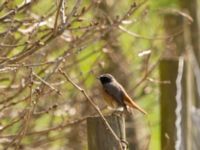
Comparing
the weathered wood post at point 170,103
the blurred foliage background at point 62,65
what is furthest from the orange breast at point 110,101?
the weathered wood post at point 170,103

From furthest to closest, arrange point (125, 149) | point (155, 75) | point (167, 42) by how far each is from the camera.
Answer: point (155, 75) < point (167, 42) < point (125, 149)

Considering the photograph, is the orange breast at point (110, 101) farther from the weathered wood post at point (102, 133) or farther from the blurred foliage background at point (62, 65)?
the weathered wood post at point (102, 133)

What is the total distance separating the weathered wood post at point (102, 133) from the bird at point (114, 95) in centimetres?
161

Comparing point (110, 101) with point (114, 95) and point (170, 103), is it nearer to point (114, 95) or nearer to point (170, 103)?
point (114, 95)

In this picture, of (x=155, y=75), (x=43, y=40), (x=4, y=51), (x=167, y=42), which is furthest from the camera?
(x=155, y=75)

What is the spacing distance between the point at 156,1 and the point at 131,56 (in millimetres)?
1180

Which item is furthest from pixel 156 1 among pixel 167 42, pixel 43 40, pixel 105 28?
pixel 43 40

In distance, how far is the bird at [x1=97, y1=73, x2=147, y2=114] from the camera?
19.0 ft

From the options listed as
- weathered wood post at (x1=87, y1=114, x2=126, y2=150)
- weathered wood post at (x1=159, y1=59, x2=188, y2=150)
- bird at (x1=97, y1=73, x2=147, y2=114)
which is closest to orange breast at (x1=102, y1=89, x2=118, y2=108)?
bird at (x1=97, y1=73, x2=147, y2=114)

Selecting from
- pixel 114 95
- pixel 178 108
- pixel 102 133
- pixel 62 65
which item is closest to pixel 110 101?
pixel 114 95

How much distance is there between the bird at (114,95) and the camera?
19.0ft

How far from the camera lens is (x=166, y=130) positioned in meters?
5.25

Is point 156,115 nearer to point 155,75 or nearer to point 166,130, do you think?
point 155,75

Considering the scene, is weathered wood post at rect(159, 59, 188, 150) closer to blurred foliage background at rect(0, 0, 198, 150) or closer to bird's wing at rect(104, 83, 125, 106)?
blurred foliage background at rect(0, 0, 198, 150)
